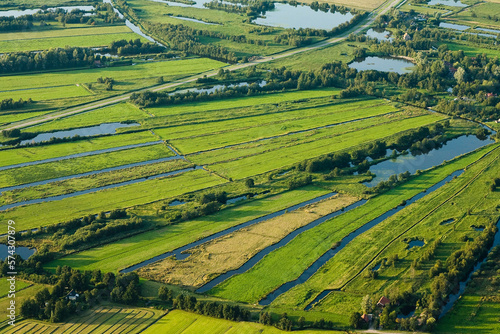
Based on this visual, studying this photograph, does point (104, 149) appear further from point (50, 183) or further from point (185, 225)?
point (185, 225)

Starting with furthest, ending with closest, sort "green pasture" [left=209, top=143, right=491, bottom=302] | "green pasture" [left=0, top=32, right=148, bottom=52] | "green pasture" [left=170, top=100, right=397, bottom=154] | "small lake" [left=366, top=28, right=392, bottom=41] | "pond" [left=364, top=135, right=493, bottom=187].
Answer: "small lake" [left=366, top=28, right=392, bottom=41], "green pasture" [left=0, top=32, right=148, bottom=52], "green pasture" [left=170, top=100, right=397, bottom=154], "pond" [left=364, top=135, right=493, bottom=187], "green pasture" [left=209, top=143, right=491, bottom=302]

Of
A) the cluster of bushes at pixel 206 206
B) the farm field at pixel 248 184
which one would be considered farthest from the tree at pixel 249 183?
the cluster of bushes at pixel 206 206

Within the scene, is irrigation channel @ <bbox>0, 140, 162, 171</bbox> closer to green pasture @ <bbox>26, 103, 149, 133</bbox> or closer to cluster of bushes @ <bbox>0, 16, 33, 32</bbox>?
green pasture @ <bbox>26, 103, 149, 133</bbox>

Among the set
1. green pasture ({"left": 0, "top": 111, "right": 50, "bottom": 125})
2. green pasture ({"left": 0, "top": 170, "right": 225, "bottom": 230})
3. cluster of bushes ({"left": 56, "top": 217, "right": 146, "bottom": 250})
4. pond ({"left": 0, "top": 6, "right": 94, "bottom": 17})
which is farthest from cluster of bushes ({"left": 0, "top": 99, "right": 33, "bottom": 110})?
pond ({"left": 0, "top": 6, "right": 94, "bottom": 17})

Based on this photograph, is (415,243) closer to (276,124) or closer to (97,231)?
(97,231)

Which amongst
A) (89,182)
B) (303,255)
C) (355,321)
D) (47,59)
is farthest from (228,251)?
(47,59)
